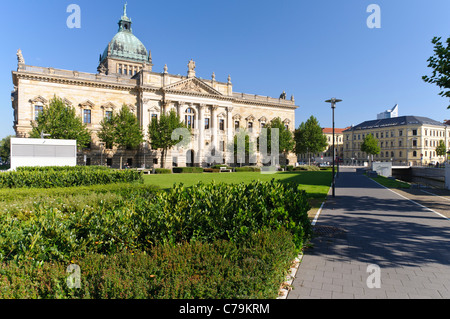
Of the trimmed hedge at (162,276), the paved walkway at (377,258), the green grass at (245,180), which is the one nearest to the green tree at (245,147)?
the green grass at (245,180)

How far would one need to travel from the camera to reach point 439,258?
6.26m

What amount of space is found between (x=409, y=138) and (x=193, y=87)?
7211cm

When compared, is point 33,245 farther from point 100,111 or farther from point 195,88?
point 195,88

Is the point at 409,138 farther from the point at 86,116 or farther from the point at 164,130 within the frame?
the point at 86,116

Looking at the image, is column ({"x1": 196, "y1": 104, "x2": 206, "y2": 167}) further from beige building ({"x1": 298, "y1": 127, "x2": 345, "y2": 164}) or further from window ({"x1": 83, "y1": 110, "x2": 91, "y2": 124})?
beige building ({"x1": 298, "y1": 127, "x2": 345, "y2": 164})

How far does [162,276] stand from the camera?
12.4ft

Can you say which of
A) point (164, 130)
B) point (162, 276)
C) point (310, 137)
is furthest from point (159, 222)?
point (310, 137)

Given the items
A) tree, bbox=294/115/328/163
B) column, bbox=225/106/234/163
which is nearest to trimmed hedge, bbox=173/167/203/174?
column, bbox=225/106/234/163

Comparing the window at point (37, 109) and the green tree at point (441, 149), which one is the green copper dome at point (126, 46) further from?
the green tree at point (441, 149)

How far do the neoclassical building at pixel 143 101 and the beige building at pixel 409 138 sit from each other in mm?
43956

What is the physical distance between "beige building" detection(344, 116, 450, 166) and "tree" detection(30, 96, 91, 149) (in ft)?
273

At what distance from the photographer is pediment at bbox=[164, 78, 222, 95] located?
164 ft

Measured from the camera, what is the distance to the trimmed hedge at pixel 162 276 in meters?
3.31
